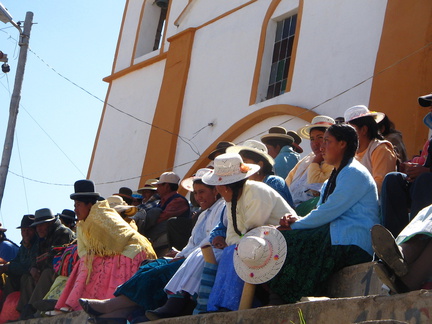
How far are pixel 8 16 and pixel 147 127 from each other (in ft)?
11.0

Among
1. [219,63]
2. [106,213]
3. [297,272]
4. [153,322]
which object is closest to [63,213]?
[106,213]

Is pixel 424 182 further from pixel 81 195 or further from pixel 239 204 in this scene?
pixel 81 195

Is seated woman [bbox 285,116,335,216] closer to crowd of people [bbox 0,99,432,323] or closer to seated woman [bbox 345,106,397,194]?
crowd of people [bbox 0,99,432,323]

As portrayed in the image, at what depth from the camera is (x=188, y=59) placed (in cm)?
1764

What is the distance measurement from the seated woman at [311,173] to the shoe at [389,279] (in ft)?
9.66

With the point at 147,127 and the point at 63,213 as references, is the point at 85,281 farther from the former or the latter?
the point at 147,127

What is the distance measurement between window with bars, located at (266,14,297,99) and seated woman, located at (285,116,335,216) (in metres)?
4.94

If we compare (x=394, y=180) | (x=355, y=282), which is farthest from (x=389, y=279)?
(x=394, y=180)

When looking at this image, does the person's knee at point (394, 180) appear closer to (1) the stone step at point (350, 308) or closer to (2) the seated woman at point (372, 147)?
(1) the stone step at point (350, 308)

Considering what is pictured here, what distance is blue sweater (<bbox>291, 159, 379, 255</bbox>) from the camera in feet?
23.9

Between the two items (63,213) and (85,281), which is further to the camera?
(63,213)

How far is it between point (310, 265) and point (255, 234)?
55 cm

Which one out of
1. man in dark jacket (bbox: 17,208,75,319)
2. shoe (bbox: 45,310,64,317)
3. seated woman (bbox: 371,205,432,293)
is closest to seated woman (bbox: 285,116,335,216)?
seated woman (bbox: 371,205,432,293)

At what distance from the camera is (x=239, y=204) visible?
26.7 feet
